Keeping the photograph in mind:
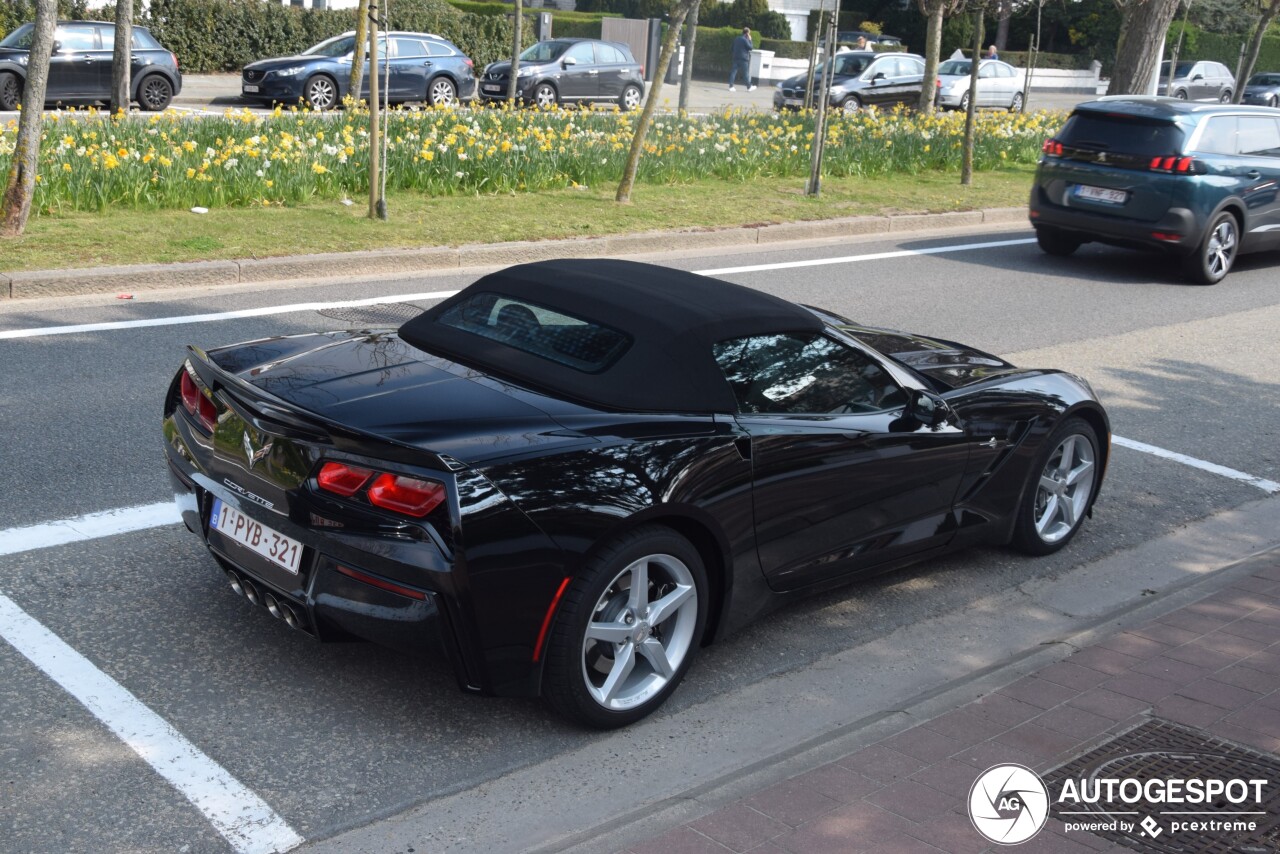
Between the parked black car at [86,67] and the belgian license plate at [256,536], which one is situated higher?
the parked black car at [86,67]

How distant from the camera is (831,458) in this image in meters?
4.74

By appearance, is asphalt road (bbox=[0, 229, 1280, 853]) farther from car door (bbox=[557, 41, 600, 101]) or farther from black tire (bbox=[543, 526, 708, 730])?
car door (bbox=[557, 41, 600, 101])

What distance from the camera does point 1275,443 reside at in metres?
8.15

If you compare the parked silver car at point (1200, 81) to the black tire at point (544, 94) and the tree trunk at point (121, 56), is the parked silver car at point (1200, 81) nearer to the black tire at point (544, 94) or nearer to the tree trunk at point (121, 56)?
the black tire at point (544, 94)

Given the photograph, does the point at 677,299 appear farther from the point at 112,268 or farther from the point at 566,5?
the point at 566,5

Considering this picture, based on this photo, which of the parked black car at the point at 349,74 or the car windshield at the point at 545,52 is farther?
the car windshield at the point at 545,52

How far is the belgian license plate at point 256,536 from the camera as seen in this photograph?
402cm

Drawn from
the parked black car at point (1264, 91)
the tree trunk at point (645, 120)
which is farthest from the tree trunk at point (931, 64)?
Result: the parked black car at point (1264, 91)

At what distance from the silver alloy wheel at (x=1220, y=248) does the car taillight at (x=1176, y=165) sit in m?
0.74

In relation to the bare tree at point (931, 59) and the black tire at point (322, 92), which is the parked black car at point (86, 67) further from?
the bare tree at point (931, 59)

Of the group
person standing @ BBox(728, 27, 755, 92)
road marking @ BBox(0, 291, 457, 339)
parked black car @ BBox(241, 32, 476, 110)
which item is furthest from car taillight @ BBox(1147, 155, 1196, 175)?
person standing @ BBox(728, 27, 755, 92)

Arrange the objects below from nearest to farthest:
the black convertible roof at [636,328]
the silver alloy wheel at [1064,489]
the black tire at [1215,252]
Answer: the black convertible roof at [636,328]
the silver alloy wheel at [1064,489]
the black tire at [1215,252]

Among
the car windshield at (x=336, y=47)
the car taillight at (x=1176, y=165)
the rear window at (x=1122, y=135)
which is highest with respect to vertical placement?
the car windshield at (x=336, y=47)

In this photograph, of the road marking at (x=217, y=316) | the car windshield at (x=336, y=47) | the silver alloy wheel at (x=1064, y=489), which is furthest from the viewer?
the car windshield at (x=336, y=47)
